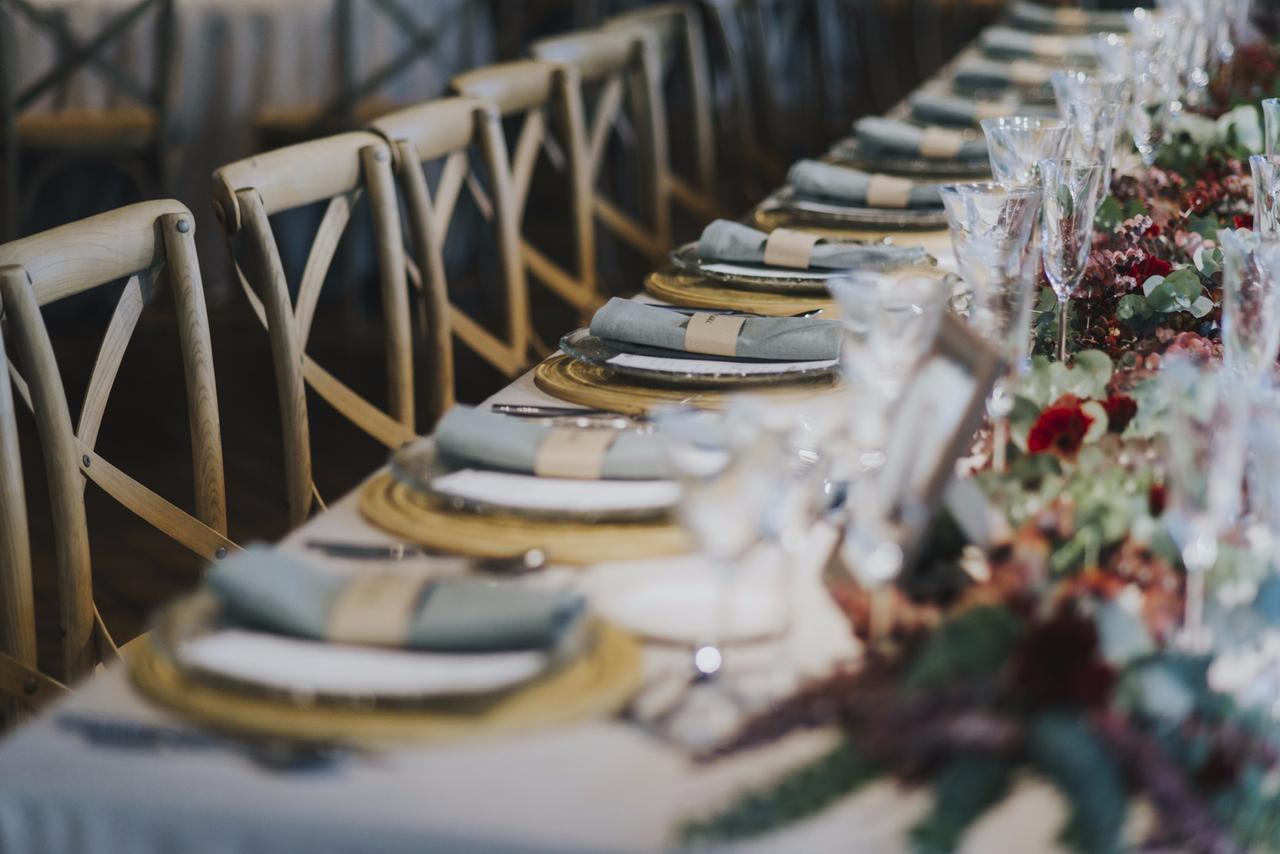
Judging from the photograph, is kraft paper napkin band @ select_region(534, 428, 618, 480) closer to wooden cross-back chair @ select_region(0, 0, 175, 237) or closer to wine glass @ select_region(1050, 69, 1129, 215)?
wine glass @ select_region(1050, 69, 1129, 215)

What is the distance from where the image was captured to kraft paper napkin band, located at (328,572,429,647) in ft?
3.04

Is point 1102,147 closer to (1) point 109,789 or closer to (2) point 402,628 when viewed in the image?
(2) point 402,628

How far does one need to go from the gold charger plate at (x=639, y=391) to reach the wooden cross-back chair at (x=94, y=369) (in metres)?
0.37

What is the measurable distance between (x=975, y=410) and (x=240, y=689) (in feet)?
1.57

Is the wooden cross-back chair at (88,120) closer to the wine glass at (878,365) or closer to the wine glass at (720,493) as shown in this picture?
the wine glass at (878,365)

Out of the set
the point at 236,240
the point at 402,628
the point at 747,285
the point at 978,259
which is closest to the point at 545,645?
the point at 402,628

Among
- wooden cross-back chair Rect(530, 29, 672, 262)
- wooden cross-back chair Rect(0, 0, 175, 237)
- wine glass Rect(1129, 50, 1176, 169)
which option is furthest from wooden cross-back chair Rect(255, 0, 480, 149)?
wine glass Rect(1129, 50, 1176, 169)

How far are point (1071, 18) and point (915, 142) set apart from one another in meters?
2.03

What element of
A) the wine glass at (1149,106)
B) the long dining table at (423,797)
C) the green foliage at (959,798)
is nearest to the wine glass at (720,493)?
the long dining table at (423,797)

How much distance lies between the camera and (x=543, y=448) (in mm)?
1221

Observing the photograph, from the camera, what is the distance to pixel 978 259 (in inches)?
47.0

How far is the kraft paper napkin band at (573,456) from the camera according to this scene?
1.20 metres

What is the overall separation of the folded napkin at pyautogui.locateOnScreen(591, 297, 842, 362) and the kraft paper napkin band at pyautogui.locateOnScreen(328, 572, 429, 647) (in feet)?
2.10

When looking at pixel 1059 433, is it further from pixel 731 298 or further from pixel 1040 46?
pixel 1040 46
